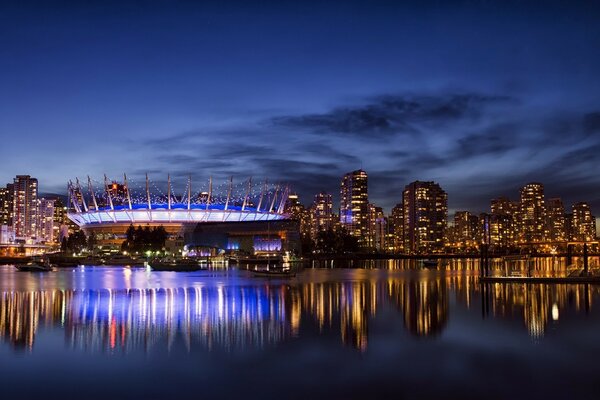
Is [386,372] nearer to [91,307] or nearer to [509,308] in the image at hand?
[509,308]

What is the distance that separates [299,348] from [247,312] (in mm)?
9361

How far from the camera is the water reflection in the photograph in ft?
69.8

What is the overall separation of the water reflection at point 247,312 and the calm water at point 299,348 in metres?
0.09

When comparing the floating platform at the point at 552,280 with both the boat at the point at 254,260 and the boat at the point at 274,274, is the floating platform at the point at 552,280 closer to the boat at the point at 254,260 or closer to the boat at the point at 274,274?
the boat at the point at 274,274

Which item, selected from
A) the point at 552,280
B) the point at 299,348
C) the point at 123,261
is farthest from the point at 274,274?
the point at 123,261

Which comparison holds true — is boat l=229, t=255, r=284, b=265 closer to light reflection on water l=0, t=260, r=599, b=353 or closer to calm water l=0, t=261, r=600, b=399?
light reflection on water l=0, t=260, r=599, b=353

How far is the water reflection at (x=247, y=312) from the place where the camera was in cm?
2127

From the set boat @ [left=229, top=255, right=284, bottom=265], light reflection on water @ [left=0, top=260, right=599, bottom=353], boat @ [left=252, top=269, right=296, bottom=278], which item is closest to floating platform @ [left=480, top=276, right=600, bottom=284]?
light reflection on water @ [left=0, top=260, right=599, bottom=353]

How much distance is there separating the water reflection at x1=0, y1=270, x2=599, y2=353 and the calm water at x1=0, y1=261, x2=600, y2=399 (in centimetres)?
9

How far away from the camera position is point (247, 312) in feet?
93.3

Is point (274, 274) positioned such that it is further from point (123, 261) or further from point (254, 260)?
point (123, 261)

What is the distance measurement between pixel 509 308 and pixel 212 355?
1735cm

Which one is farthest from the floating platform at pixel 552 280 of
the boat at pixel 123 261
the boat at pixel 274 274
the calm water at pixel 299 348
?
the boat at pixel 123 261

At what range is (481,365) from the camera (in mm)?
17234
